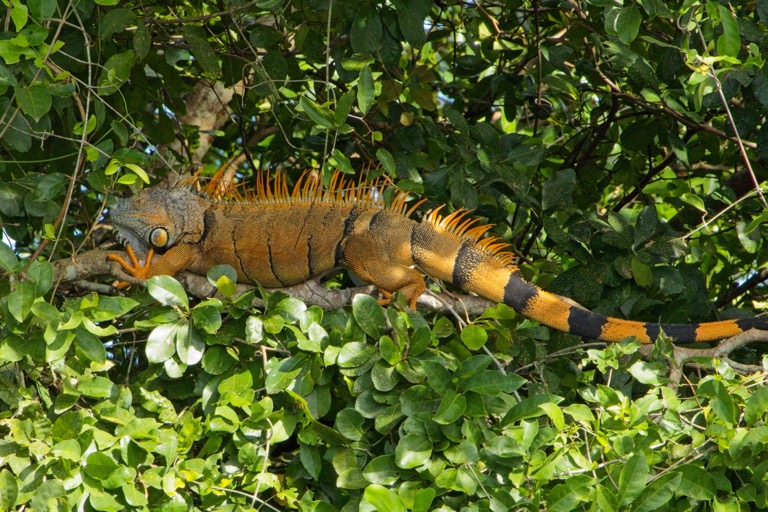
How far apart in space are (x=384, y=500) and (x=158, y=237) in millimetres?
1930

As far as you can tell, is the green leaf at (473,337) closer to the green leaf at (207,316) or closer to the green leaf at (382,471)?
the green leaf at (382,471)

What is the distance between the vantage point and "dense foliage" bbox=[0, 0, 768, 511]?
115 inches

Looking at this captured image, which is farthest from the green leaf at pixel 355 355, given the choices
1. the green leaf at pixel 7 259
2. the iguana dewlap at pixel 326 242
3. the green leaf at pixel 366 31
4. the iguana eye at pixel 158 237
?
the iguana eye at pixel 158 237

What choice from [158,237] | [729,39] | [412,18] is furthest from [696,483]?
[158,237]

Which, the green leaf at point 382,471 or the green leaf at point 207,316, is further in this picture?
the green leaf at point 207,316

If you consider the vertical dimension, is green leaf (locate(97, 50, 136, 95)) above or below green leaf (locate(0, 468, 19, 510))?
above

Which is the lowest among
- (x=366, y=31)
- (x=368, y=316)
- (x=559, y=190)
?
(x=368, y=316)

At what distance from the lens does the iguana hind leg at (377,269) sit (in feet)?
13.4

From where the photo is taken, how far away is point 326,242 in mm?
4191

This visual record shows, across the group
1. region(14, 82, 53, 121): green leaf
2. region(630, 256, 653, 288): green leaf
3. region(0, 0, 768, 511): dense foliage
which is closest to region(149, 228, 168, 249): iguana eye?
region(0, 0, 768, 511): dense foliage

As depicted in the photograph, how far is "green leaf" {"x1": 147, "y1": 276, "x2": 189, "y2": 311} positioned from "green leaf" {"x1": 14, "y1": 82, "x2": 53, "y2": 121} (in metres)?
0.71

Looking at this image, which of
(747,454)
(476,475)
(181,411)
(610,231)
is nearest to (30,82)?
(181,411)

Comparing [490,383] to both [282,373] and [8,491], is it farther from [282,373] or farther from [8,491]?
[8,491]

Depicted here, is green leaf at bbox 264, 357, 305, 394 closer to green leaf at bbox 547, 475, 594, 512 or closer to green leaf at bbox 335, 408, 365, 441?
green leaf at bbox 335, 408, 365, 441
